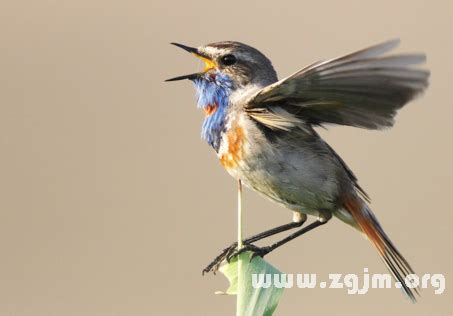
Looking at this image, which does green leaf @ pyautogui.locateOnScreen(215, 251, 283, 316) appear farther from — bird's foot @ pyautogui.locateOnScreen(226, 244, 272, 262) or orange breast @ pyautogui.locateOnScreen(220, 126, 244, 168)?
orange breast @ pyautogui.locateOnScreen(220, 126, 244, 168)

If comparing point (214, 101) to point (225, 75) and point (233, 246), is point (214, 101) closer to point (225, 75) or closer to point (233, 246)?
point (225, 75)

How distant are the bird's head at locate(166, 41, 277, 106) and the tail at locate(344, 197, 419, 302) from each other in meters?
0.71

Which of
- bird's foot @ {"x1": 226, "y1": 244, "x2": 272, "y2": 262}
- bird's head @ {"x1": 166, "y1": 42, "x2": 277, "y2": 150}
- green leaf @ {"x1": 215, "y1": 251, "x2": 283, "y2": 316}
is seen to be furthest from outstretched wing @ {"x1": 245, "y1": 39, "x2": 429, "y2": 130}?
green leaf @ {"x1": 215, "y1": 251, "x2": 283, "y2": 316}

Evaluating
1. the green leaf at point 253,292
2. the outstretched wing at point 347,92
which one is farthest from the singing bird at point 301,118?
the green leaf at point 253,292

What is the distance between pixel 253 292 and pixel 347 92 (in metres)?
0.92

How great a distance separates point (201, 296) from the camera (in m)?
7.99

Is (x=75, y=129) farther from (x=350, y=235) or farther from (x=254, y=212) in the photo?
(x=350, y=235)

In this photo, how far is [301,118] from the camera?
153 inches

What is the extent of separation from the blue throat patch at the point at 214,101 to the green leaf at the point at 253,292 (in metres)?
1.22

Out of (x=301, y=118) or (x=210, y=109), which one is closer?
(x=301, y=118)

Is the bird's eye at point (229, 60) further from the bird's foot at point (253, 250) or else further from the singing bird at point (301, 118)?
the bird's foot at point (253, 250)

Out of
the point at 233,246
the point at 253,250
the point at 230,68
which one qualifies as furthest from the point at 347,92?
the point at 230,68

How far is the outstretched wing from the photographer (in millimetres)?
3285

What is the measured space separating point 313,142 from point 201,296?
4.06 m
